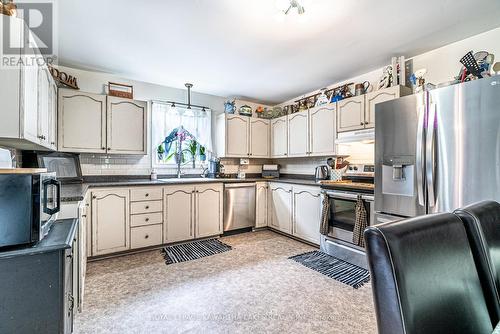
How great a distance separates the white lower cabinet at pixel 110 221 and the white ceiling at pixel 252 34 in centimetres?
167

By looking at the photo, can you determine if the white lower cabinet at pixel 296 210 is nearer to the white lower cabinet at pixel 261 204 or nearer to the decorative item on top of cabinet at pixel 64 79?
the white lower cabinet at pixel 261 204

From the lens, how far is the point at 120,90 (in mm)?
3207

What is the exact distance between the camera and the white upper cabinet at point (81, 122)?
2783 mm

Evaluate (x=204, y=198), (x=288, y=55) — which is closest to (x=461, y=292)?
(x=288, y=55)

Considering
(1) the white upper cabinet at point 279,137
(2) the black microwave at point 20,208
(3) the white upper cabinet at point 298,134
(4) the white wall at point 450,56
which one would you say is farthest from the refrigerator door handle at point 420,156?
(2) the black microwave at point 20,208

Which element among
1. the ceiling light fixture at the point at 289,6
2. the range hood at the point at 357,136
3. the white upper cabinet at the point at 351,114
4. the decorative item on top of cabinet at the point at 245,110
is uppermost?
the ceiling light fixture at the point at 289,6

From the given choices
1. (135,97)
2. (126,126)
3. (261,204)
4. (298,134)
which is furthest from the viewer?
(261,204)

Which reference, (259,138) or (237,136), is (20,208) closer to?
(237,136)

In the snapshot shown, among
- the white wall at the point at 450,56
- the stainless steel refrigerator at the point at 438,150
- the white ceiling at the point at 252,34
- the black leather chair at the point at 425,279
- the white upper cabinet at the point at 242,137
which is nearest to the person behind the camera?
the black leather chair at the point at 425,279

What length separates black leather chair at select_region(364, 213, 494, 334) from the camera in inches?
20.3

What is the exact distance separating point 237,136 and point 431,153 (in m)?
2.85

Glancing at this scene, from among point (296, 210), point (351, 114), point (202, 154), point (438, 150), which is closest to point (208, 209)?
point (202, 154)

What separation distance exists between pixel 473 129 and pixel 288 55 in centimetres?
189

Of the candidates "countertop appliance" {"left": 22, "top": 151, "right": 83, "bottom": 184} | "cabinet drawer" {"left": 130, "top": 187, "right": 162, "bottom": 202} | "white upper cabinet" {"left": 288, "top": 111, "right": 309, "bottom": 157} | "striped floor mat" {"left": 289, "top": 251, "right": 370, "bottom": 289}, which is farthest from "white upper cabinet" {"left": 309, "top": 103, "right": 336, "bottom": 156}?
"countertop appliance" {"left": 22, "top": 151, "right": 83, "bottom": 184}
